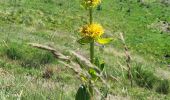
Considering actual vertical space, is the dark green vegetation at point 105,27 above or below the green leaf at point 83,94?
below

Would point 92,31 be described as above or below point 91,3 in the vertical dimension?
below

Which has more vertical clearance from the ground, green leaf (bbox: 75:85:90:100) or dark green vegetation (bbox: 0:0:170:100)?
green leaf (bbox: 75:85:90:100)

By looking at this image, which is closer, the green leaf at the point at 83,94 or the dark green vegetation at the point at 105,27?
the green leaf at the point at 83,94

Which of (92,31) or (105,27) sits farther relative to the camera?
(105,27)

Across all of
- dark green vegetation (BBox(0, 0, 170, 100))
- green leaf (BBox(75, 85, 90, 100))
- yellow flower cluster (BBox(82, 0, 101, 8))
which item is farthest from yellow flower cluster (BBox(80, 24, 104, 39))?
dark green vegetation (BBox(0, 0, 170, 100))

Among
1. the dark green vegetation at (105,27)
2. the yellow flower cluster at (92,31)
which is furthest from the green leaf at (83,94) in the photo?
the dark green vegetation at (105,27)

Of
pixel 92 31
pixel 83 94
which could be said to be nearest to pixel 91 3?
pixel 92 31

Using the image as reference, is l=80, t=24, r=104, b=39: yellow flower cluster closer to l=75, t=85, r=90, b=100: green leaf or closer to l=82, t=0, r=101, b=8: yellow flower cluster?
l=82, t=0, r=101, b=8: yellow flower cluster

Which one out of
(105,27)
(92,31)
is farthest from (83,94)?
(105,27)

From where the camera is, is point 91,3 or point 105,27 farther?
point 105,27

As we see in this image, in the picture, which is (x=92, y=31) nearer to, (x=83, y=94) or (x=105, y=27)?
(x=83, y=94)

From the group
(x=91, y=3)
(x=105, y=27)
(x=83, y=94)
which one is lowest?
(x=105, y=27)

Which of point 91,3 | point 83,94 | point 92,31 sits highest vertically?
point 91,3

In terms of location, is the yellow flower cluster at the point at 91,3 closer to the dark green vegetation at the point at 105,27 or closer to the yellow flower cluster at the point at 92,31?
the yellow flower cluster at the point at 92,31
